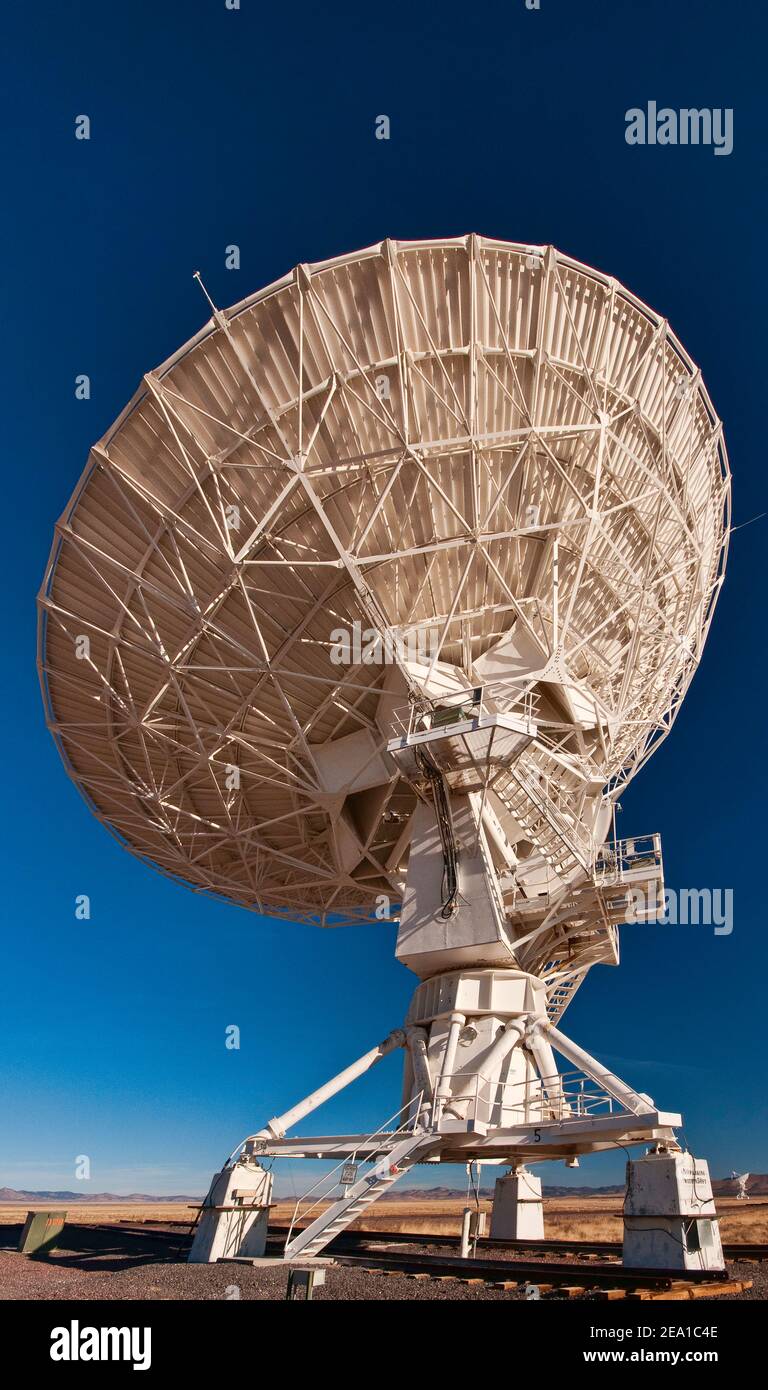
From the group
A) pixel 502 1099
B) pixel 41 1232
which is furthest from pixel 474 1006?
pixel 41 1232

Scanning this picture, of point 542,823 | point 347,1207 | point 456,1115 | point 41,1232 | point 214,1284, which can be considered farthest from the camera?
point 41,1232

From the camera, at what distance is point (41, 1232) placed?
62.2 ft

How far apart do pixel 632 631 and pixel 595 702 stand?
5.87ft

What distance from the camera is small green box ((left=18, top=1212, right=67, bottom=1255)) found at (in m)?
18.4

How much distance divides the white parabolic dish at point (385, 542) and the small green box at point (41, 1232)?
27.3 ft

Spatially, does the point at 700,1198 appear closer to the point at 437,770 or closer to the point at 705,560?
→ the point at 437,770

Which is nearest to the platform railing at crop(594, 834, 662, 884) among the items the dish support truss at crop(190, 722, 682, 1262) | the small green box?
the dish support truss at crop(190, 722, 682, 1262)

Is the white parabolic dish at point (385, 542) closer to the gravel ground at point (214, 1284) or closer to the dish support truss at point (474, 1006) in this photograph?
the dish support truss at point (474, 1006)

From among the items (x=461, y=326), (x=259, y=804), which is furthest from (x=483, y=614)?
(x=259, y=804)

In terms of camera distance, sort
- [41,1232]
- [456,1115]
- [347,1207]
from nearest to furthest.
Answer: [347,1207] → [456,1115] → [41,1232]

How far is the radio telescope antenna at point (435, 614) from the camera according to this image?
1499 centimetres

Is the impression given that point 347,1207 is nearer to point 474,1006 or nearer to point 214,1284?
point 214,1284

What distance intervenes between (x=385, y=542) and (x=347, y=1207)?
10.3 metres
